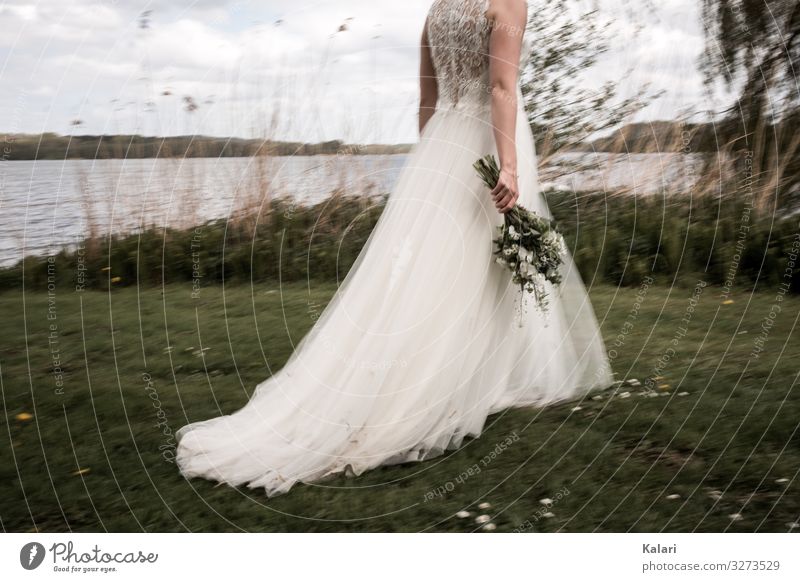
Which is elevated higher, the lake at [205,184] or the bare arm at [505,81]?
the bare arm at [505,81]

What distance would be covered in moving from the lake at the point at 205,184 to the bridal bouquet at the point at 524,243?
11.5ft

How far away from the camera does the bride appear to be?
12.3ft

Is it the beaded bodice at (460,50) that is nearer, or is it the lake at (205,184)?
the beaded bodice at (460,50)

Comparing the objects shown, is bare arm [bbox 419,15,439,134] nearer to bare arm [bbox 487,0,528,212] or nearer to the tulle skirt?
the tulle skirt

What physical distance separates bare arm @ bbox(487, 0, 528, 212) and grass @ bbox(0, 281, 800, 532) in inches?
53.5

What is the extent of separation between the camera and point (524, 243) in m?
3.85

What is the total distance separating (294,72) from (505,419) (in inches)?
152

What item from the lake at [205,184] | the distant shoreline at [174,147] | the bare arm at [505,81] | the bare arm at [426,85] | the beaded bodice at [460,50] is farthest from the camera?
the lake at [205,184]

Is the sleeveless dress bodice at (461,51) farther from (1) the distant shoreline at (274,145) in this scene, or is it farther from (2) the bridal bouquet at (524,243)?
(1) the distant shoreline at (274,145)

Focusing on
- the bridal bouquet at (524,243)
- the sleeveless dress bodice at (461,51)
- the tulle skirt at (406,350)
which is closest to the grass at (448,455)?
the tulle skirt at (406,350)

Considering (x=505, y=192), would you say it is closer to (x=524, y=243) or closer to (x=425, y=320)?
(x=524, y=243)

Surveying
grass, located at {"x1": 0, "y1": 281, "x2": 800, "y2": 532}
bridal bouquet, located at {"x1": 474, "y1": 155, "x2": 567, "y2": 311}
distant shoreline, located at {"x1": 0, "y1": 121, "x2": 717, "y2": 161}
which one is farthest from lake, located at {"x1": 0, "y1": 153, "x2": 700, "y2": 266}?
bridal bouquet, located at {"x1": 474, "y1": 155, "x2": 567, "y2": 311}

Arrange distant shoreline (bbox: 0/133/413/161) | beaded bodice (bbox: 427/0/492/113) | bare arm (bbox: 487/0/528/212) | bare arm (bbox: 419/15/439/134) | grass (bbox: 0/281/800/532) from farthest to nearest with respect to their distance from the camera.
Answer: distant shoreline (bbox: 0/133/413/161), bare arm (bbox: 419/15/439/134), beaded bodice (bbox: 427/0/492/113), bare arm (bbox: 487/0/528/212), grass (bbox: 0/281/800/532)

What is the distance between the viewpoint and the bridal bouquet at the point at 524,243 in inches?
151
